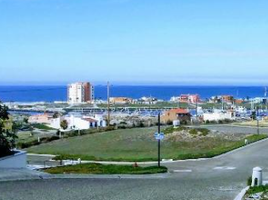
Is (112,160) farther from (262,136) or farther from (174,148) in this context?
(262,136)

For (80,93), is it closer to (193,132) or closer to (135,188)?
(193,132)

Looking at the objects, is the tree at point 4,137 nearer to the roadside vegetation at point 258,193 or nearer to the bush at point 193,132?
the roadside vegetation at point 258,193

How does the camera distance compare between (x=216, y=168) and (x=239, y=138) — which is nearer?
(x=216, y=168)

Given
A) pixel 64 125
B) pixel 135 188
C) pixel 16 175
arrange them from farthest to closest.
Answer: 1. pixel 64 125
2. pixel 16 175
3. pixel 135 188

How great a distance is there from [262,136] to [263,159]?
487 inches

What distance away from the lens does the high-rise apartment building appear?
132 m

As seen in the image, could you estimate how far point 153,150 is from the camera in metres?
35.0

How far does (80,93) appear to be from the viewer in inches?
5605

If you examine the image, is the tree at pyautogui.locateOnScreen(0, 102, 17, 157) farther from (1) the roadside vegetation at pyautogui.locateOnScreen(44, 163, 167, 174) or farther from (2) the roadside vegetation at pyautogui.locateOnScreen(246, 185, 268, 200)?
(2) the roadside vegetation at pyautogui.locateOnScreen(246, 185, 268, 200)

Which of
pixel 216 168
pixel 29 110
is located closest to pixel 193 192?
pixel 216 168

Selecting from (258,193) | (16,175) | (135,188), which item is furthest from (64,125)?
(258,193)

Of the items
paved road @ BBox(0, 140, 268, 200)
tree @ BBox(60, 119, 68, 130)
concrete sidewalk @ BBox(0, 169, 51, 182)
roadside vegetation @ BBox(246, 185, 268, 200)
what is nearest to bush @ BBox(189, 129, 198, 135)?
paved road @ BBox(0, 140, 268, 200)

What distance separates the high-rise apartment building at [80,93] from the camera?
132 meters

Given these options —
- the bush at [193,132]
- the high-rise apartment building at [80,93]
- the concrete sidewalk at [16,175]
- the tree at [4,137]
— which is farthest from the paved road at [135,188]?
the high-rise apartment building at [80,93]
